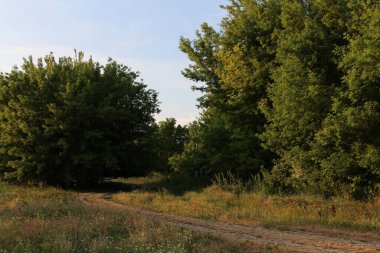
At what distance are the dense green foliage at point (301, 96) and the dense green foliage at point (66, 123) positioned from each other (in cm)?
606

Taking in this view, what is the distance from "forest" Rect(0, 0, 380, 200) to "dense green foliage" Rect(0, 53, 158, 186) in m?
0.08

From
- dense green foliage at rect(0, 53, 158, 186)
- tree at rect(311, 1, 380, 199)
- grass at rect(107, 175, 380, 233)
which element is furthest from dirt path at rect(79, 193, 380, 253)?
dense green foliage at rect(0, 53, 158, 186)

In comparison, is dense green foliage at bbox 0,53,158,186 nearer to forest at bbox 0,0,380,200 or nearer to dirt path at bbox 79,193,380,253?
forest at bbox 0,0,380,200

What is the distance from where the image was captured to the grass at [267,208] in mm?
14234

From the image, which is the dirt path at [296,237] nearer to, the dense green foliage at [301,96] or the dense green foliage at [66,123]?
the dense green foliage at [301,96]

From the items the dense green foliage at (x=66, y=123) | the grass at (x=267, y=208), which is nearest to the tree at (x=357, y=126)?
the grass at (x=267, y=208)

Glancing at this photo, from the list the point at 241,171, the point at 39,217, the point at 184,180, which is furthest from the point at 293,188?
the point at 39,217

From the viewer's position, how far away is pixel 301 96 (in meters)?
19.0

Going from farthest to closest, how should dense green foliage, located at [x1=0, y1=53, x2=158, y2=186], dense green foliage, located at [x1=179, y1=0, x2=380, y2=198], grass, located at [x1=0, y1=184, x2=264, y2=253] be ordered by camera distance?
dense green foliage, located at [x1=0, y1=53, x2=158, y2=186], dense green foliage, located at [x1=179, y1=0, x2=380, y2=198], grass, located at [x1=0, y1=184, x2=264, y2=253]

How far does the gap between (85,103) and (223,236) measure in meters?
17.8

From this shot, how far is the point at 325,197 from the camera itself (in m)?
19.2

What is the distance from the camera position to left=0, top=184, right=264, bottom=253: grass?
908 cm

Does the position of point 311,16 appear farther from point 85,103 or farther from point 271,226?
point 85,103

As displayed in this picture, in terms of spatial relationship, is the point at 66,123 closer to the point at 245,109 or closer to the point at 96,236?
the point at 245,109
